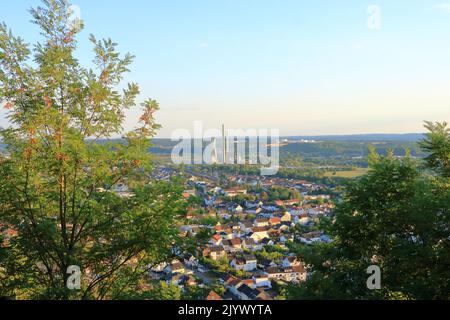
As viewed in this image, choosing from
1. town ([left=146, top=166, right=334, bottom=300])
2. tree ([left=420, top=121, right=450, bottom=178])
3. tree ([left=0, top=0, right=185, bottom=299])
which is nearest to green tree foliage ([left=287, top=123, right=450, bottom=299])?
tree ([left=420, top=121, right=450, bottom=178])

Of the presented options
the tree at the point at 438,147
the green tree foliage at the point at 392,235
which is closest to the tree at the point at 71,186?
the green tree foliage at the point at 392,235

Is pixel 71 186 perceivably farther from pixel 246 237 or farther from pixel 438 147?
pixel 246 237

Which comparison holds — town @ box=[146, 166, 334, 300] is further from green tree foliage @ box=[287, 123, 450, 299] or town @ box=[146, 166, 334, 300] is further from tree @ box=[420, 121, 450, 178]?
tree @ box=[420, 121, 450, 178]

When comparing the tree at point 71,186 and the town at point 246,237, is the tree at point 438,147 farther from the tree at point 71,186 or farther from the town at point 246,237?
the tree at point 71,186

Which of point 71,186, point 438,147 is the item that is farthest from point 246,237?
point 71,186

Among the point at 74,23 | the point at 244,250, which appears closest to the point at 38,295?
the point at 74,23
